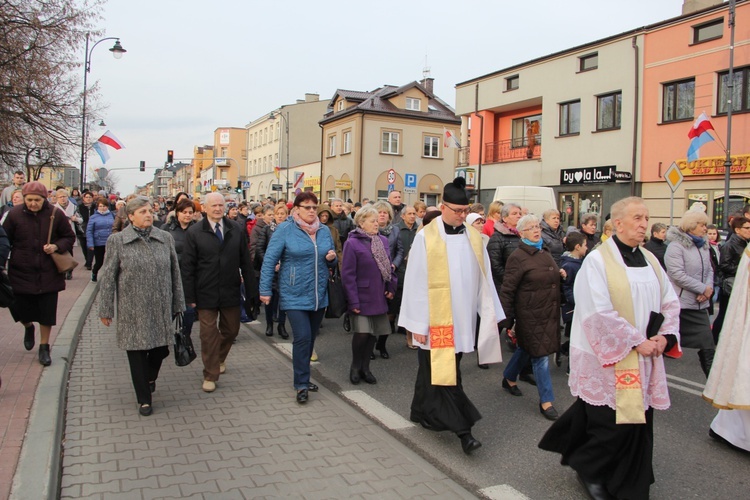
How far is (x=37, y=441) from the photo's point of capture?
174 inches

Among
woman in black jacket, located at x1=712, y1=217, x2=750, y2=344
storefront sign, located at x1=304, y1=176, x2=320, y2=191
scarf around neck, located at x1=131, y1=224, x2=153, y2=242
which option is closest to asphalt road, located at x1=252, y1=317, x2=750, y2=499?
woman in black jacket, located at x1=712, y1=217, x2=750, y2=344

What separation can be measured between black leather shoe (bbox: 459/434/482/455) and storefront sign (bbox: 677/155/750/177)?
1824cm

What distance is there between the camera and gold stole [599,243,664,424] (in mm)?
3721

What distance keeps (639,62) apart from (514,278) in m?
20.0

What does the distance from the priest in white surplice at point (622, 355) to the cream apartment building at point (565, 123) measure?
745 inches

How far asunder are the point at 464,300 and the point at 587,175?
833 inches

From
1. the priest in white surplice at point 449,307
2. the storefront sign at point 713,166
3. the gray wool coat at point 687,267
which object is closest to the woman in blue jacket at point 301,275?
the priest in white surplice at point 449,307

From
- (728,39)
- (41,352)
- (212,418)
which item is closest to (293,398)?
(212,418)

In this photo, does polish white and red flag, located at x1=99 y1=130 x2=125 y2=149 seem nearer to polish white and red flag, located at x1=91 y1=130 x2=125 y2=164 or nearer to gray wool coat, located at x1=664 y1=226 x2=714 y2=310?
polish white and red flag, located at x1=91 y1=130 x2=125 y2=164

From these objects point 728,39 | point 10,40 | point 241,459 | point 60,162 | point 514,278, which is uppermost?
point 728,39

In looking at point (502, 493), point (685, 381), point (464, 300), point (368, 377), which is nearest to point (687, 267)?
point (685, 381)

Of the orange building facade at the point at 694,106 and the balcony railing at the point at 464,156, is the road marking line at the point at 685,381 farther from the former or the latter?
the balcony railing at the point at 464,156

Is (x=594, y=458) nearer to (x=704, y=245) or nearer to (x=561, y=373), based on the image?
(x=561, y=373)

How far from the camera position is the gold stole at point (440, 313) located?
15.3 ft
